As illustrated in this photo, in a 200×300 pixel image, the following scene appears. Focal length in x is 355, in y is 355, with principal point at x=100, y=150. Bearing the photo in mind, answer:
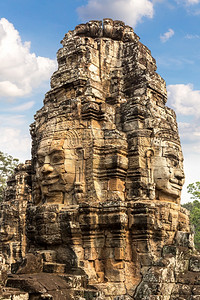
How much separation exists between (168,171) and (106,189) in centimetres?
176

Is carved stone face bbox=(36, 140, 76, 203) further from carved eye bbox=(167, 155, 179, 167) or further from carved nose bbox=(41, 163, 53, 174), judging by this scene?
carved eye bbox=(167, 155, 179, 167)

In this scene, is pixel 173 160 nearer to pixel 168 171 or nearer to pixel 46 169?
pixel 168 171

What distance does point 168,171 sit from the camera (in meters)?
9.41

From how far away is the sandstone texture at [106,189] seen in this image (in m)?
8.00

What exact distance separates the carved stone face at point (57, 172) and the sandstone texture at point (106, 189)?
1.0 inches

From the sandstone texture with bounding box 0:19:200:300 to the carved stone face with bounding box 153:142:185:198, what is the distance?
0.03 metres

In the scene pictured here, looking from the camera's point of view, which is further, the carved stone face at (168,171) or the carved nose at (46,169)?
the carved stone face at (168,171)

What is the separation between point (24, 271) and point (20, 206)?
11566 mm

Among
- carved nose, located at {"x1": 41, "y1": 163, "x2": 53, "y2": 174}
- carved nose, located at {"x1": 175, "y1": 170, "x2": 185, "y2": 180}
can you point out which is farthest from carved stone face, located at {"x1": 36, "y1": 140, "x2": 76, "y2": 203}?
carved nose, located at {"x1": 175, "y1": 170, "x2": 185, "y2": 180}

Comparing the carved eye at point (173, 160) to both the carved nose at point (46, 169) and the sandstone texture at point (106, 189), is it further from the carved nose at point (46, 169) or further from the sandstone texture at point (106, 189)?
the carved nose at point (46, 169)

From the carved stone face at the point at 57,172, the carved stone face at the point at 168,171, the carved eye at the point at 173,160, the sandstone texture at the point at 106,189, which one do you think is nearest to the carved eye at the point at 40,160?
the sandstone texture at the point at 106,189

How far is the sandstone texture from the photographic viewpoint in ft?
26.2

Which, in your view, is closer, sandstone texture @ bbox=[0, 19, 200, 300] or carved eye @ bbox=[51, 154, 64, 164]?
sandstone texture @ bbox=[0, 19, 200, 300]

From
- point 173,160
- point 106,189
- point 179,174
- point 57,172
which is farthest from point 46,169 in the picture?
point 179,174
